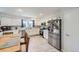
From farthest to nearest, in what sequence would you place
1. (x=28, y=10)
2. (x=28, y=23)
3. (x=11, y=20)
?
(x=28, y=23) < (x=11, y=20) < (x=28, y=10)

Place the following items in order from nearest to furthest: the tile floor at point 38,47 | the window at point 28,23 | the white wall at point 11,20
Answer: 1. the white wall at point 11,20
2. the window at point 28,23
3. the tile floor at point 38,47

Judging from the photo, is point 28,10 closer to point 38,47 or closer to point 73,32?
point 73,32

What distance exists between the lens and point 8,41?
1.64 metres

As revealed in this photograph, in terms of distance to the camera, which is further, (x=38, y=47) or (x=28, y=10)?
(x=38, y=47)

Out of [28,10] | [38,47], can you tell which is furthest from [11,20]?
[38,47]

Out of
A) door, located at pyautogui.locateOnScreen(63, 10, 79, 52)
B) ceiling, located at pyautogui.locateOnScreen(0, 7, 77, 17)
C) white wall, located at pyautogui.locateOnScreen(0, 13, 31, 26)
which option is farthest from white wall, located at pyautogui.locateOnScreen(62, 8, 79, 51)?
white wall, located at pyautogui.locateOnScreen(0, 13, 31, 26)

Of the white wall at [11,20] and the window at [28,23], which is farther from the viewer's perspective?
the window at [28,23]

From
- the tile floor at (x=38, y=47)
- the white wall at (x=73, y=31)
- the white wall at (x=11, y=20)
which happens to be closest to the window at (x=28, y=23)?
the white wall at (x=11, y=20)

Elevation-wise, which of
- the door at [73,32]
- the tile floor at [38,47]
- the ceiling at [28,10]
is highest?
the ceiling at [28,10]

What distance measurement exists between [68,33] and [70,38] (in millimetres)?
91

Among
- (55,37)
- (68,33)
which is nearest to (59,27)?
(55,37)

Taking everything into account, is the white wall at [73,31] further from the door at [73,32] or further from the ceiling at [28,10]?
the ceiling at [28,10]

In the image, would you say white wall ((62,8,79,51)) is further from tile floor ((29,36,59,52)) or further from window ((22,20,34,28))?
window ((22,20,34,28))
